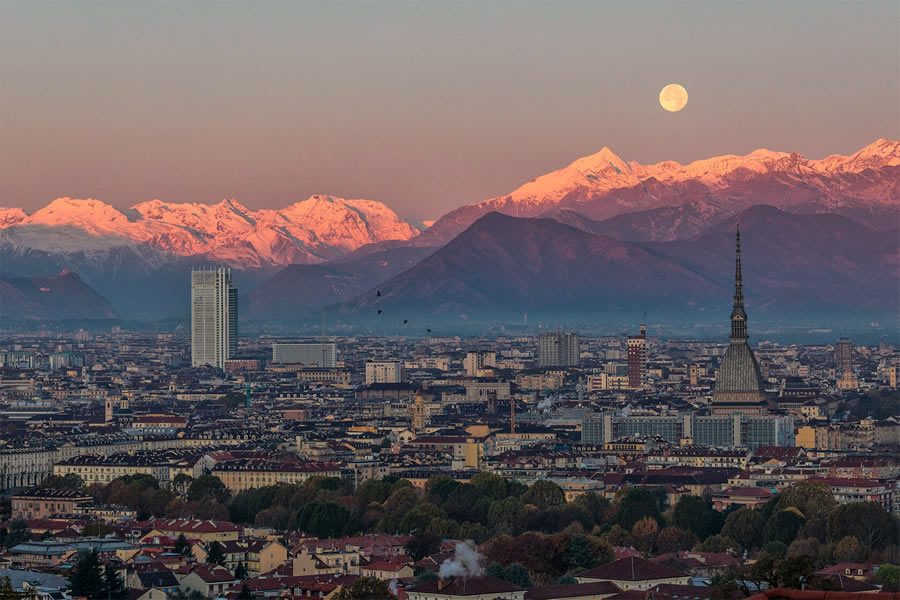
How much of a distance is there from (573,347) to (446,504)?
122068mm

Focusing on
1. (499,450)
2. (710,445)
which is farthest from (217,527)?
(710,445)

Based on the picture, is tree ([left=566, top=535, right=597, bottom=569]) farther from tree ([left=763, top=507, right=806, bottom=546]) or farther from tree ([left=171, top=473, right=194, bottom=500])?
tree ([left=171, top=473, right=194, bottom=500])

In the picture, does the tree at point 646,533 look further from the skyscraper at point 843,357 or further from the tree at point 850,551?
the skyscraper at point 843,357

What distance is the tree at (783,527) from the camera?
55.6m

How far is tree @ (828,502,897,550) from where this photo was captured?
54000mm

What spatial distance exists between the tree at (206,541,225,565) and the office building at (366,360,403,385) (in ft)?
362

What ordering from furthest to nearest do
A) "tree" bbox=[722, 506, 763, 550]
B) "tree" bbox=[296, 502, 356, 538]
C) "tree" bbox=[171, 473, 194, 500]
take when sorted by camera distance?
"tree" bbox=[171, 473, 194, 500], "tree" bbox=[296, 502, 356, 538], "tree" bbox=[722, 506, 763, 550]

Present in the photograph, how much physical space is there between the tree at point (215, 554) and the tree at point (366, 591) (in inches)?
369

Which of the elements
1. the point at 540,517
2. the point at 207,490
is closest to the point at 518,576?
the point at 540,517

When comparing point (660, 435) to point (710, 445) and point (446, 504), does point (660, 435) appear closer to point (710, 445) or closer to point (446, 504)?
point (710, 445)

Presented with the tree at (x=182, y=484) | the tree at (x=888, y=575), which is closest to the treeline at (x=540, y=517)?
the tree at (x=182, y=484)

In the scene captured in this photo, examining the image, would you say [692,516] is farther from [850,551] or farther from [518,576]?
[518,576]

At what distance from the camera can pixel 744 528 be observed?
56.6 metres

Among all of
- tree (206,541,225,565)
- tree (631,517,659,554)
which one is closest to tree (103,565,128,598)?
tree (206,541,225,565)
